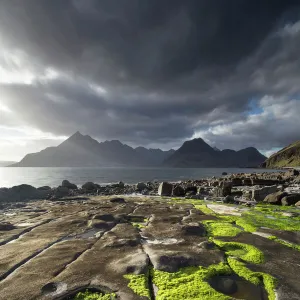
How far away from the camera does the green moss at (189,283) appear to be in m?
6.86

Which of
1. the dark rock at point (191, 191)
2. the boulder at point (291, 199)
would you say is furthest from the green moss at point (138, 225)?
the dark rock at point (191, 191)

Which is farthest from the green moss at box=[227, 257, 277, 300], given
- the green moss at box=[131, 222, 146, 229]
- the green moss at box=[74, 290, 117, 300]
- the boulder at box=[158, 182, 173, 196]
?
the boulder at box=[158, 182, 173, 196]

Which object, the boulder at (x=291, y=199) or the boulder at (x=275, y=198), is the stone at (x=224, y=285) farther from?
the boulder at (x=275, y=198)

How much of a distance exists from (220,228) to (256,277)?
20.7 ft

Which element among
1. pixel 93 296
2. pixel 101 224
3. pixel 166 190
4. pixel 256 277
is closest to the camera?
pixel 93 296

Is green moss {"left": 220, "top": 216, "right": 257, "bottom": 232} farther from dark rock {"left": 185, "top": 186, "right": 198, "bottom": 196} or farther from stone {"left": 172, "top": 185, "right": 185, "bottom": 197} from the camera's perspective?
stone {"left": 172, "top": 185, "right": 185, "bottom": 197}

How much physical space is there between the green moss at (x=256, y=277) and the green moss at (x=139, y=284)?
10.9ft

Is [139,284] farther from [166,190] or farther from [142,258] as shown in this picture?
[166,190]

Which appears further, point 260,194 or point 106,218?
point 260,194

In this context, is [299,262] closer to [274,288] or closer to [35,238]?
[274,288]

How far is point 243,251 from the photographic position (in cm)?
1045

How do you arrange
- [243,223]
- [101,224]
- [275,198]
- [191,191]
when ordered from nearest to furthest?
[101,224] < [243,223] < [275,198] < [191,191]

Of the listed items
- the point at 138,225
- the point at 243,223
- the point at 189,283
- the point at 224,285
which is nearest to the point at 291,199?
the point at 243,223

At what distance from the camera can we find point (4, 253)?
10.1 meters
